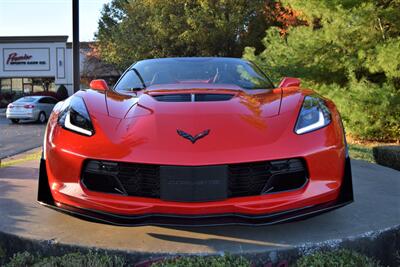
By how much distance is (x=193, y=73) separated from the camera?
169 inches

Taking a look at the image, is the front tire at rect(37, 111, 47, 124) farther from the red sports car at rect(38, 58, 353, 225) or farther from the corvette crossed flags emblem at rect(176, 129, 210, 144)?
the corvette crossed flags emblem at rect(176, 129, 210, 144)

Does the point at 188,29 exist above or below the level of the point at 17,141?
above

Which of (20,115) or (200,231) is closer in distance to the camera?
(200,231)

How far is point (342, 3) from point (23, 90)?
35.3 m

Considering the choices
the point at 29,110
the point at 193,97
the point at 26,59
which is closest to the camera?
the point at 193,97

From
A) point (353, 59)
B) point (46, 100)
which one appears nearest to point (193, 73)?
point (353, 59)

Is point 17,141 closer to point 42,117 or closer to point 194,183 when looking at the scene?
point 42,117

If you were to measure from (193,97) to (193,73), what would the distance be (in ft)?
3.87

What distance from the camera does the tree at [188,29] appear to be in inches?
988

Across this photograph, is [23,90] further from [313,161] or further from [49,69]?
[313,161]

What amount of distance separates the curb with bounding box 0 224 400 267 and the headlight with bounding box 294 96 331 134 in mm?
688

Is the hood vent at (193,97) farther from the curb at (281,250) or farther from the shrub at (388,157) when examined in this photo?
the shrub at (388,157)

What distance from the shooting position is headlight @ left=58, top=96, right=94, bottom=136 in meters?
2.87

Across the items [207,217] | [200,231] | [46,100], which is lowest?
[46,100]
